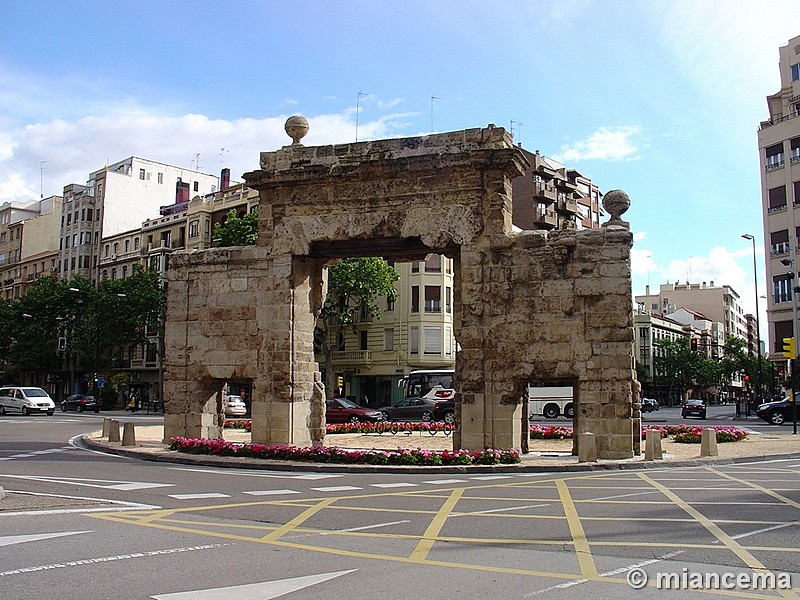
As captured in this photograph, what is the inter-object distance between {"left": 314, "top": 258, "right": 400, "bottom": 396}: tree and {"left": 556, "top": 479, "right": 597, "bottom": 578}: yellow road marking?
36.4 metres

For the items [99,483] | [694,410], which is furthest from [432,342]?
[99,483]

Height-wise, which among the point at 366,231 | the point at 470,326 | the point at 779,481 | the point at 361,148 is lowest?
the point at 779,481

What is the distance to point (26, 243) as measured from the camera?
8538 centimetres

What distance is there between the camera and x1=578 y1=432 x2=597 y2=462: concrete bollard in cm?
1588

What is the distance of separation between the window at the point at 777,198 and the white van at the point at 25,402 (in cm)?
4740

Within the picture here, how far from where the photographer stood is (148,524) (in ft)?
28.2

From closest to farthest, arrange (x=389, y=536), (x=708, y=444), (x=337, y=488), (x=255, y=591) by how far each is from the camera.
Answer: (x=255, y=591) → (x=389, y=536) → (x=337, y=488) → (x=708, y=444)

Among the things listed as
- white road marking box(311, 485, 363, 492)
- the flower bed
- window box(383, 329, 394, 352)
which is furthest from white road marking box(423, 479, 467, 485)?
window box(383, 329, 394, 352)

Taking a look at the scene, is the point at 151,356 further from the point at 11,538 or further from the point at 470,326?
the point at 11,538

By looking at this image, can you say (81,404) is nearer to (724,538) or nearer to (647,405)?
(647,405)

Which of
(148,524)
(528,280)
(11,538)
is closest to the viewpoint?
(11,538)

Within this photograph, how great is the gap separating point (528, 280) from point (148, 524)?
11.1m

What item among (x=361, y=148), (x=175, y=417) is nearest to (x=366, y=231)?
(x=361, y=148)

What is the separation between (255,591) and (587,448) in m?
11.3
